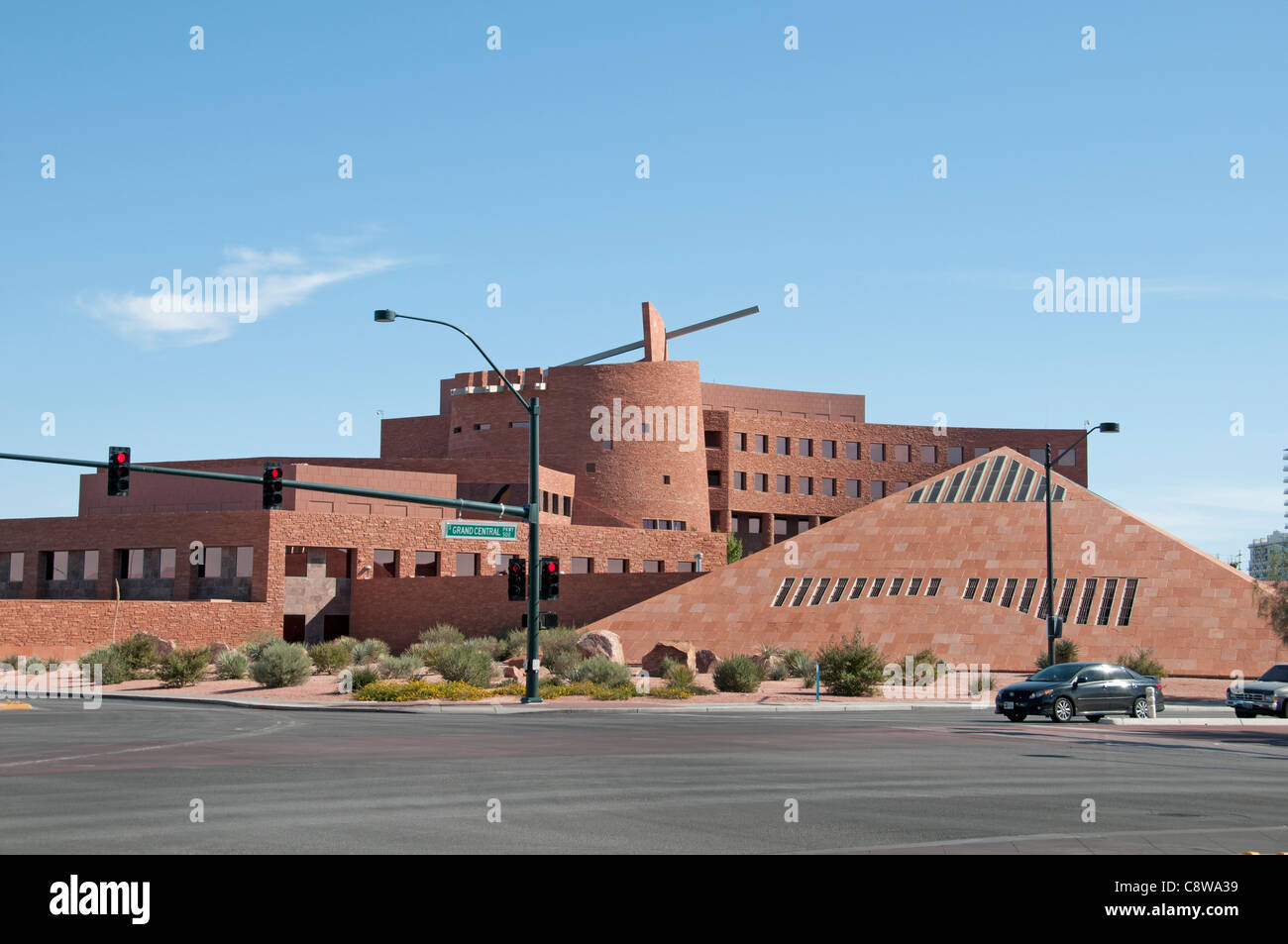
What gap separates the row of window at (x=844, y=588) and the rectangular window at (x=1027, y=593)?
10.8ft

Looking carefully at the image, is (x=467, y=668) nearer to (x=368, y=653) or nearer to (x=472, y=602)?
(x=368, y=653)

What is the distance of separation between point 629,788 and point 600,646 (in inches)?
1194

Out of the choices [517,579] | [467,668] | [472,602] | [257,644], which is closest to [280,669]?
[467,668]

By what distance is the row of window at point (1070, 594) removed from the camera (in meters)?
47.3

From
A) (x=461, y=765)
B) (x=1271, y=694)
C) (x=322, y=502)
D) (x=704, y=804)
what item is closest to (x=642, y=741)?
(x=461, y=765)

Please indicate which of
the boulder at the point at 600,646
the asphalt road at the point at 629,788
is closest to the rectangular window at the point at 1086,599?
the boulder at the point at 600,646

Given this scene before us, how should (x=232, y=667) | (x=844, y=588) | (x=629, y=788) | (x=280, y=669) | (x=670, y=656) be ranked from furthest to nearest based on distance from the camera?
1. (x=844, y=588)
2. (x=670, y=656)
3. (x=232, y=667)
4. (x=280, y=669)
5. (x=629, y=788)

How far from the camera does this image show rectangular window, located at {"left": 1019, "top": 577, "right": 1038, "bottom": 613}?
1905 inches

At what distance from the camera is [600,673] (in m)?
38.2

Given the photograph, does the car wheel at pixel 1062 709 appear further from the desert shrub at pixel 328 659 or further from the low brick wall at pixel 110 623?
the low brick wall at pixel 110 623

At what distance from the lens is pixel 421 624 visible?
213 feet

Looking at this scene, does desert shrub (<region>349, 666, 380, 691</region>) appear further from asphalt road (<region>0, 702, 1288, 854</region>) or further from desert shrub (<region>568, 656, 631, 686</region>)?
asphalt road (<region>0, 702, 1288, 854</region>)
